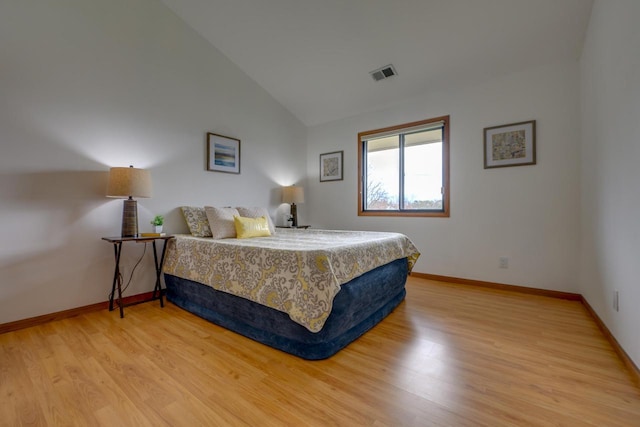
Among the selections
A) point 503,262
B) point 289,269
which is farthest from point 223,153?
point 503,262

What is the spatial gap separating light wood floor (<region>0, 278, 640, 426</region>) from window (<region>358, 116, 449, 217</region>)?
1.83 meters

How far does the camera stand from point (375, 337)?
2029 millimetres

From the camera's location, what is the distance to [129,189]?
97.7 inches

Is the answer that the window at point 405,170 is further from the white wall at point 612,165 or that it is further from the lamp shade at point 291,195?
the white wall at point 612,165

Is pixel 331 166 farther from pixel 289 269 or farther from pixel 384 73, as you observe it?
pixel 289 269

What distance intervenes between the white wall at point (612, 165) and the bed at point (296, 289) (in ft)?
→ 4.75

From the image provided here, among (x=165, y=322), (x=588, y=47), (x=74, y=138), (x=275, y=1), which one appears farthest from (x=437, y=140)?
(x=74, y=138)

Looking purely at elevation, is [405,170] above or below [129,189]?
above

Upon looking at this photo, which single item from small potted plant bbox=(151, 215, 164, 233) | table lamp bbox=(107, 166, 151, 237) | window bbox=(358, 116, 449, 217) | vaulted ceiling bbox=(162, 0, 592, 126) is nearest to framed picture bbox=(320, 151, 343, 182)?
window bbox=(358, 116, 449, 217)

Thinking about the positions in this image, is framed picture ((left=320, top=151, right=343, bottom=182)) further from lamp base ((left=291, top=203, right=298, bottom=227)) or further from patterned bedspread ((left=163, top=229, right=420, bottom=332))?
patterned bedspread ((left=163, top=229, right=420, bottom=332))

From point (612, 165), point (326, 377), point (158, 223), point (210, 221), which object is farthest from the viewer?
point (210, 221)

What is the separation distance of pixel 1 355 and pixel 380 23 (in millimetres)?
4042

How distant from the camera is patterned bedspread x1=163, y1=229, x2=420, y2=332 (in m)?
1.68

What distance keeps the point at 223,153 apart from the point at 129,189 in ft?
4.57
